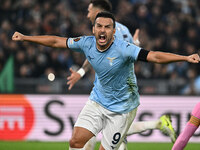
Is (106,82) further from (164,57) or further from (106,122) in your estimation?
(164,57)

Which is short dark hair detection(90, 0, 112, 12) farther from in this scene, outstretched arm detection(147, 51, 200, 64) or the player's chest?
outstretched arm detection(147, 51, 200, 64)

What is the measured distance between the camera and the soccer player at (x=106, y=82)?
5.73 meters

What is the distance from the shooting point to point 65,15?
15.3 meters

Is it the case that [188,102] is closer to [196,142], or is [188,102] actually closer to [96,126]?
[196,142]

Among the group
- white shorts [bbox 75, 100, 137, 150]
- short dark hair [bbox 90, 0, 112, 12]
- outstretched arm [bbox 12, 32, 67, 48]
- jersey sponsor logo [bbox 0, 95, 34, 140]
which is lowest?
jersey sponsor logo [bbox 0, 95, 34, 140]

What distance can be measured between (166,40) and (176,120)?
13.8 feet

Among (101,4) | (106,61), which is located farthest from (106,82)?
(101,4)

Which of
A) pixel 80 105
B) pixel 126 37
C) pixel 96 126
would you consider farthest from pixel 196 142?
pixel 96 126

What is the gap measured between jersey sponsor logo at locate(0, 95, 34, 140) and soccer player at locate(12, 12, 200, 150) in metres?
4.86

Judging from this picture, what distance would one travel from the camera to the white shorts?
19.7 feet

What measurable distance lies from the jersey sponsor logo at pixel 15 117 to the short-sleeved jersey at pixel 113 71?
4859 millimetres

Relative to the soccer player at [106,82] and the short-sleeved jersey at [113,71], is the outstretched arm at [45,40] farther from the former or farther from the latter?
the short-sleeved jersey at [113,71]

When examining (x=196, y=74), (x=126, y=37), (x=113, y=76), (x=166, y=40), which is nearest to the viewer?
(x=113, y=76)

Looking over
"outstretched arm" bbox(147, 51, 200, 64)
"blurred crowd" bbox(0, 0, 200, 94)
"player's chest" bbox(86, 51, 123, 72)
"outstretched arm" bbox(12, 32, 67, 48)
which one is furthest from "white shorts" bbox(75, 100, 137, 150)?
"blurred crowd" bbox(0, 0, 200, 94)
